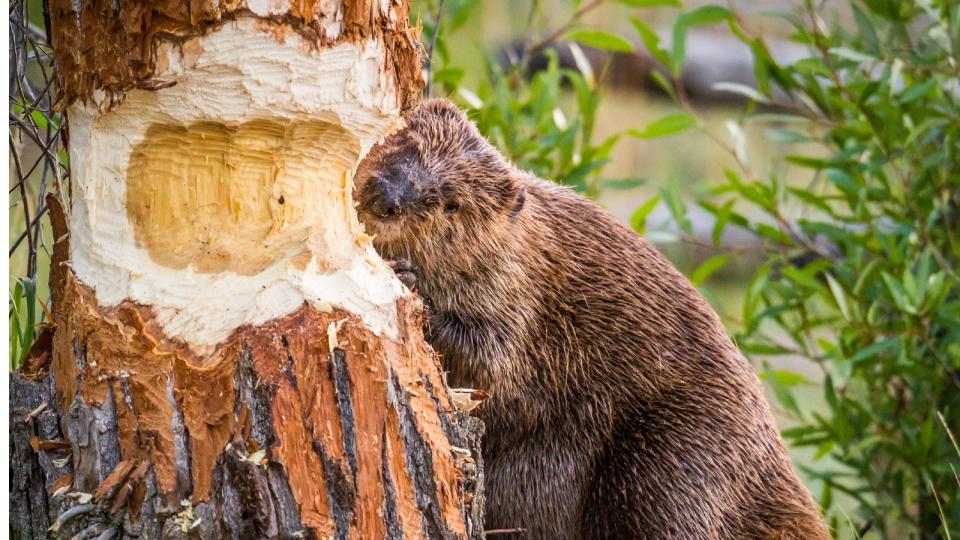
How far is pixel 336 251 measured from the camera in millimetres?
1608

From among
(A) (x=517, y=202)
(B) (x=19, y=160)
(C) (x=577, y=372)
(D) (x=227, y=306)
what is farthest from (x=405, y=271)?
(B) (x=19, y=160)

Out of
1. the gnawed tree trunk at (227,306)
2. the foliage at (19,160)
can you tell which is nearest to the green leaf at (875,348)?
the gnawed tree trunk at (227,306)

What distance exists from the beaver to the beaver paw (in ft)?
0.29

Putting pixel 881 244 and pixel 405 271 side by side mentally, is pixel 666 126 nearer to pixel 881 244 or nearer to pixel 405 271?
pixel 881 244

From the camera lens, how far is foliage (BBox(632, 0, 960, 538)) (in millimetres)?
3234

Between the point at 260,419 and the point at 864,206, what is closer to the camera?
the point at 260,419

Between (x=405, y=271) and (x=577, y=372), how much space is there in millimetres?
505

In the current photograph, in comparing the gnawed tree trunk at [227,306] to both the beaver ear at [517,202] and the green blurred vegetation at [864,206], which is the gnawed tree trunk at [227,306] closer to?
the beaver ear at [517,202]

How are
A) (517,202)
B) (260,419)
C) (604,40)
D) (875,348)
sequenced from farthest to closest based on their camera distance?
1. (604,40)
2. (875,348)
3. (517,202)
4. (260,419)

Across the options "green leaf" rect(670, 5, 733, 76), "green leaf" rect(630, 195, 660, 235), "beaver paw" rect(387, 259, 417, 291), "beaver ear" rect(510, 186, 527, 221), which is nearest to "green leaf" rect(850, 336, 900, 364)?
"green leaf" rect(630, 195, 660, 235)

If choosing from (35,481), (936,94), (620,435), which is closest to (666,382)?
(620,435)

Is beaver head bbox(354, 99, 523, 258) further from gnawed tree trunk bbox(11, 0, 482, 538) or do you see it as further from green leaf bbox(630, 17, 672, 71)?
green leaf bbox(630, 17, 672, 71)

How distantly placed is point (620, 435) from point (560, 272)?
1.29ft

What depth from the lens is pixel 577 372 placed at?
7.75 feet
